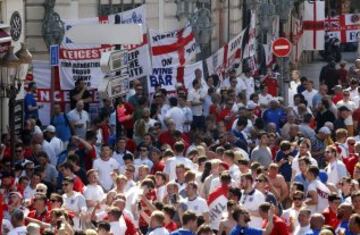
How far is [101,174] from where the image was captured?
24766 millimetres

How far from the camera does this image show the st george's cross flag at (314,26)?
44125mm

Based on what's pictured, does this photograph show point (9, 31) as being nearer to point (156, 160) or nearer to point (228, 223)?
point (156, 160)

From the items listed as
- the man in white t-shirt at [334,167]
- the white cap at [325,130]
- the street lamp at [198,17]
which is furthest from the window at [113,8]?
the man in white t-shirt at [334,167]

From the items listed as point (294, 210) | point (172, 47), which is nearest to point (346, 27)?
point (172, 47)

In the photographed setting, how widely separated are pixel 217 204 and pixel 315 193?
1295mm

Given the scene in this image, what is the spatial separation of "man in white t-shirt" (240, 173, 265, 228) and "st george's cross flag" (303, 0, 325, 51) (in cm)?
2247

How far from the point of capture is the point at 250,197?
21.2 m

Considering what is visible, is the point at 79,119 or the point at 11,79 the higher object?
the point at 11,79

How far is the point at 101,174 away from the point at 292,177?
284 cm

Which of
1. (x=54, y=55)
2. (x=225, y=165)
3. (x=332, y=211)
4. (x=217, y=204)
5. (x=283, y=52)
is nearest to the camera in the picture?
(x=332, y=211)

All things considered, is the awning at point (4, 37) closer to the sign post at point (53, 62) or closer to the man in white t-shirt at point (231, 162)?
the sign post at point (53, 62)

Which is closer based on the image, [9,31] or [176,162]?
[176,162]

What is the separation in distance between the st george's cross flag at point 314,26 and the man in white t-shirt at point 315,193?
70.5 ft

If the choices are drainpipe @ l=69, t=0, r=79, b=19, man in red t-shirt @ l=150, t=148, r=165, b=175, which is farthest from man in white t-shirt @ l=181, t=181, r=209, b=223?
drainpipe @ l=69, t=0, r=79, b=19
